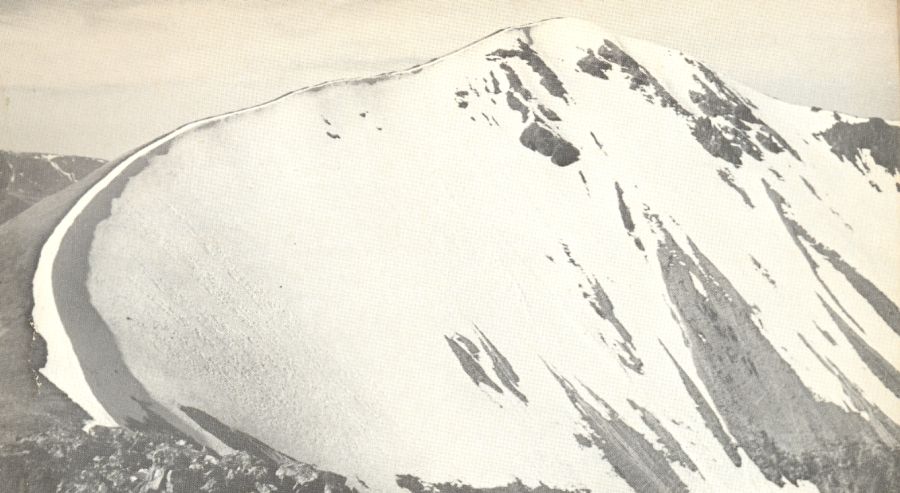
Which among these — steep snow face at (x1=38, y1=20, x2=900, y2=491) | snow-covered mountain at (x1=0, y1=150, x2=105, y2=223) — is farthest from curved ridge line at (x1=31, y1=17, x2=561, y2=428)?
snow-covered mountain at (x1=0, y1=150, x2=105, y2=223)

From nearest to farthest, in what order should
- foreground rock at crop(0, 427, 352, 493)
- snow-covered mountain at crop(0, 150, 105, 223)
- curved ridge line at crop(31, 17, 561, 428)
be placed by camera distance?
foreground rock at crop(0, 427, 352, 493), curved ridge line at crop(31, 17, 561, 428), snow-covered mountain at crop(0, 150, 105, 223)

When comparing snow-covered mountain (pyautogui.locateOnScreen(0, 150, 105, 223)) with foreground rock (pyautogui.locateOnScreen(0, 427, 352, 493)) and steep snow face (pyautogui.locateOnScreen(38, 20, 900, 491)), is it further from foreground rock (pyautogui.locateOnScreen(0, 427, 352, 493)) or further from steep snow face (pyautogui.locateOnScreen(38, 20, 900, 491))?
foreground rock (pyautogui.locateOnScreen(0, 427, 352, 493))

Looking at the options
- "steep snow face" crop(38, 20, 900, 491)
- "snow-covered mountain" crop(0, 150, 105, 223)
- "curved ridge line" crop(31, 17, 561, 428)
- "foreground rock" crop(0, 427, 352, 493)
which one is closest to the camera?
"foreground rock" crop(0, 427, 352, 493)

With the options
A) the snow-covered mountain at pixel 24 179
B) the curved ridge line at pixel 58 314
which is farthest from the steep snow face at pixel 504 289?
the snow-covered mountain at pixel 24 179

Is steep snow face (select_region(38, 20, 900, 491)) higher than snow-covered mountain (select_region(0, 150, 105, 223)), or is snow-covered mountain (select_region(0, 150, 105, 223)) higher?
snow-covered mountain (select_region(0, 150, 105, 223))

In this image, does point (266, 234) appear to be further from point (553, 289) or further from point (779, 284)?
point (779, 284)

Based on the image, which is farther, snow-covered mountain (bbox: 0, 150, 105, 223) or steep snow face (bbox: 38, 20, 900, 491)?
steep snow face (bbox: 38, 20, 900, 491)

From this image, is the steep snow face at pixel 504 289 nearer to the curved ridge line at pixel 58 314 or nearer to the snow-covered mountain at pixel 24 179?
the curved ridge line at pixel 58 314
